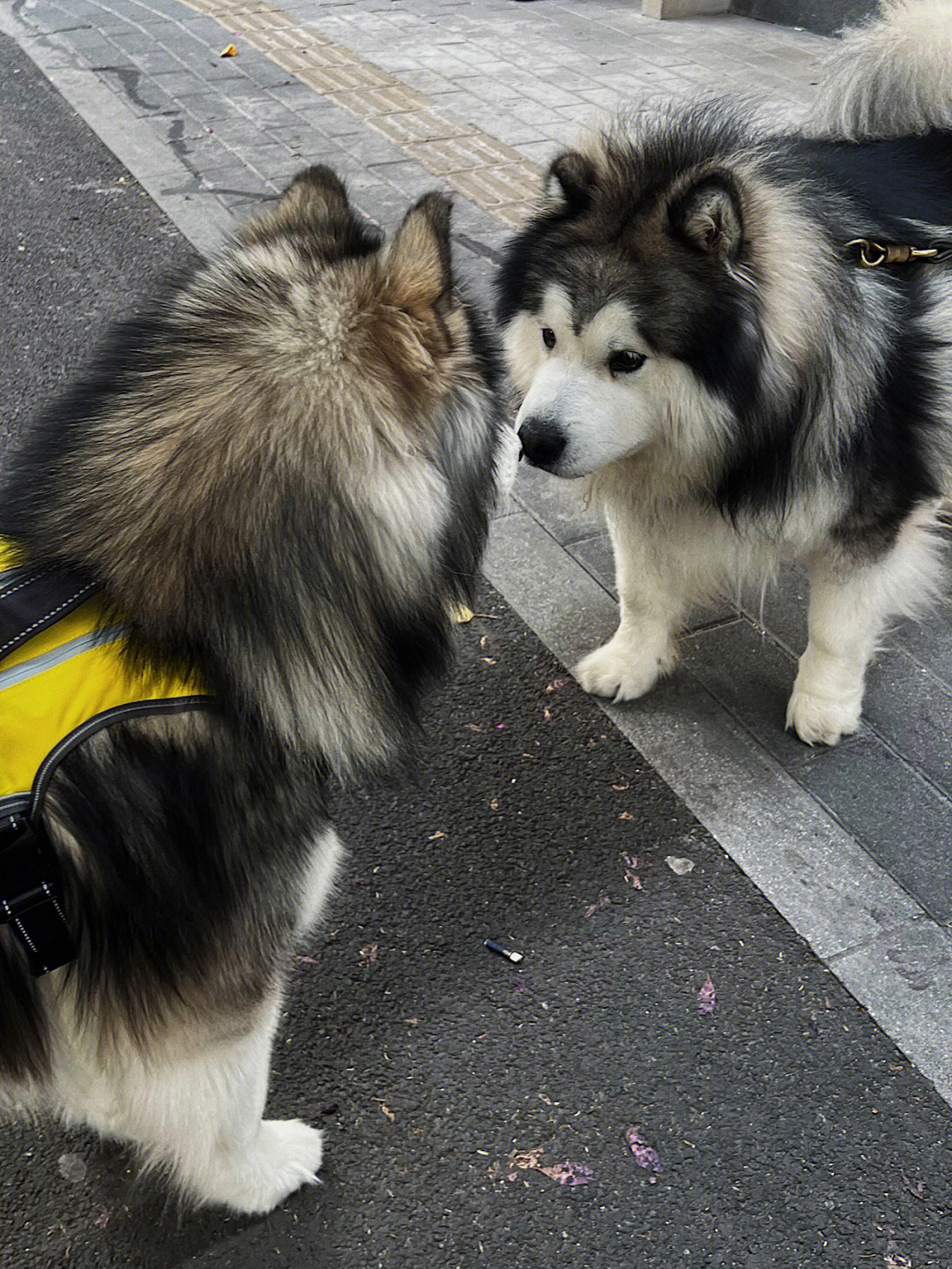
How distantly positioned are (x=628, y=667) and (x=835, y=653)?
56 centimetres

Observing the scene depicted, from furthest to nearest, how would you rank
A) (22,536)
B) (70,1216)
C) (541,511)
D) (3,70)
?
1. (3,70)
2. (541,511)
3. (70,1216)
4. (22,536)

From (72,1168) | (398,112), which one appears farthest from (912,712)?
(398,112)

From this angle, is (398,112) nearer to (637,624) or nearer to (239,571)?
(637,624)

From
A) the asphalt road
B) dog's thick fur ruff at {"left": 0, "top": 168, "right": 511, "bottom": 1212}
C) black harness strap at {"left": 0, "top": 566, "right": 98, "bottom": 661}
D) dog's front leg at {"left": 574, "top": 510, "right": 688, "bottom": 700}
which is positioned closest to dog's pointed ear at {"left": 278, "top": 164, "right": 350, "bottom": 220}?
dog's thick fur ruff at {"left": 0, "top": 168, "right": 511, "bottom": 1212}

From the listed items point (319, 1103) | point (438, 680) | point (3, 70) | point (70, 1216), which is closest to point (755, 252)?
point (438, 680)

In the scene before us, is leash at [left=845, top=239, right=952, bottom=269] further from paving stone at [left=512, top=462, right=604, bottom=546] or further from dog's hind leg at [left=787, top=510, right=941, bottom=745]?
paving stone at [left=512, top=462, right=604, bottom=546]

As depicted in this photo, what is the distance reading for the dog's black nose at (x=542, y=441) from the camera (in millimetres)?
2199

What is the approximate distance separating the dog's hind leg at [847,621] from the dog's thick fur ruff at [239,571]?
4.39 feet

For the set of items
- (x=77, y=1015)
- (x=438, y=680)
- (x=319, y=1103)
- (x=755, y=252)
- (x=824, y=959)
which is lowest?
(x=824, y=959)

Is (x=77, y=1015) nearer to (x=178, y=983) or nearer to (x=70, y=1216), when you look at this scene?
(x=178, y=983)

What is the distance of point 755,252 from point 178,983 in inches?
69.0

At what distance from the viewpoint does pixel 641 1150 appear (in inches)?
78.4

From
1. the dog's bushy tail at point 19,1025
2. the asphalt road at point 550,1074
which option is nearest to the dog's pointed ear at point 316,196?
the dog's bushy tail at point 19,1025

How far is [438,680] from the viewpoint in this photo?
1.74m
